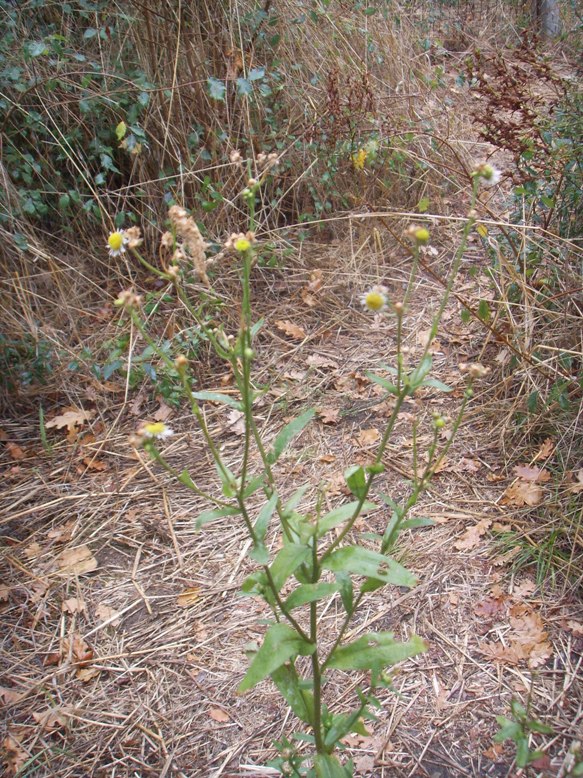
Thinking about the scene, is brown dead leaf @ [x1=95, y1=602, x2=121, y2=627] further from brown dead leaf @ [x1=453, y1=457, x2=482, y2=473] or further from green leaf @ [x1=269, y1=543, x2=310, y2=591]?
brown dead leaf @ [x1=453, y1=457, x2=482, y2=473]

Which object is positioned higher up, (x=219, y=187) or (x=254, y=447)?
(x=219, y=187)

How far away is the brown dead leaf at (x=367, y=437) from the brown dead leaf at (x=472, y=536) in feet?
1.64

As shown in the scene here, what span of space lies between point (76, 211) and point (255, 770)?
8.33 feet

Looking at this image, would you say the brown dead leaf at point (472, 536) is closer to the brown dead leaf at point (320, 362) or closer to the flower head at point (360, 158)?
the brown dead leaf at point (320, 362)

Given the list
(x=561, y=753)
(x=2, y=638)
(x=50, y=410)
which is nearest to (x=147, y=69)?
(x=50, y=410)

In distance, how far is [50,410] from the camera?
2.58 metres

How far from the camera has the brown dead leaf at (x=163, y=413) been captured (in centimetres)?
252

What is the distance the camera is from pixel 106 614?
6.03 ft

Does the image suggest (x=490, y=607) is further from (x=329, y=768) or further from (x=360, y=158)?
(x=360, y=158)

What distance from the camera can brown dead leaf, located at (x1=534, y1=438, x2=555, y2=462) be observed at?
2063 mm

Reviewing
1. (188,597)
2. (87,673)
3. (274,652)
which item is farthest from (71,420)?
(274,652)

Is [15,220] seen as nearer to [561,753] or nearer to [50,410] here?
[50,410]

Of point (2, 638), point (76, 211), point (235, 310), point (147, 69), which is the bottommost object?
point (2, 638)

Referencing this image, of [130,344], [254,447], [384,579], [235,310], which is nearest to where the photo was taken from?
[384,579]
